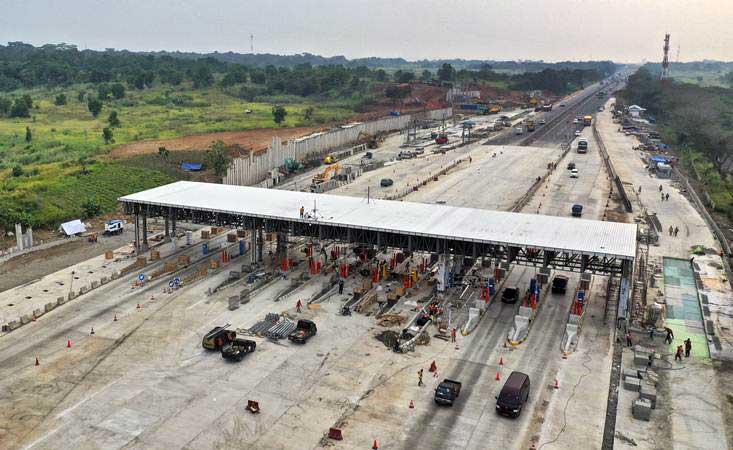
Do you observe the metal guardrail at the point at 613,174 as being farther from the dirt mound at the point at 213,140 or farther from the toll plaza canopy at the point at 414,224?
the dirt mound at the point at 213,140

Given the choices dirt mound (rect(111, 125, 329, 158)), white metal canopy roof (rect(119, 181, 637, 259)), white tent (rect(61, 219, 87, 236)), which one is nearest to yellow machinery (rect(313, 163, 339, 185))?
dirt mound (rect(111, 125, 329, 158))

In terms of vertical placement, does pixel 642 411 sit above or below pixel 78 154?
below

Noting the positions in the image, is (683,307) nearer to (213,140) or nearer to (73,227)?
(73,227)

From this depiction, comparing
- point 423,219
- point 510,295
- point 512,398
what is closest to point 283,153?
point 423,219

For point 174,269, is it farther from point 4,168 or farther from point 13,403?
point 4,168

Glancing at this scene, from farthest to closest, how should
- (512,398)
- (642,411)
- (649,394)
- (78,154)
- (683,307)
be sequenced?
1. (78,154)
2. (683,307)
3. (649,394)
4. (642,411)
5. (512,398)

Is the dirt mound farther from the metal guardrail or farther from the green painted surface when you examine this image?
the green painted surface

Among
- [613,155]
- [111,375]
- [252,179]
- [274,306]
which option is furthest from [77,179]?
[613,155]
